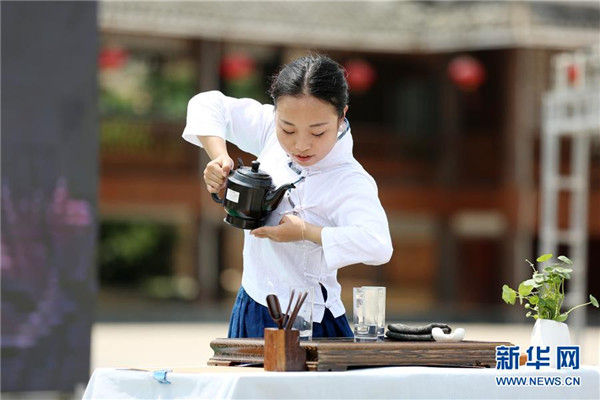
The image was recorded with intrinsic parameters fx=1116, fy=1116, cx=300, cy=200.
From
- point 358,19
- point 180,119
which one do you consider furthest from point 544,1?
point 180,119

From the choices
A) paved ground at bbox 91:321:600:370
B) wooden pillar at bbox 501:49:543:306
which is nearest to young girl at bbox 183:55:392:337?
paved ground at bbox 91:321:600:370

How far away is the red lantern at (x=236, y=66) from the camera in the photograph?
1698 centimetres

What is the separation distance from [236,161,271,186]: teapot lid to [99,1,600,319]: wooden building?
46.1ft

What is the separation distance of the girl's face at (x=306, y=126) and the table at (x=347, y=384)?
52 centimetres

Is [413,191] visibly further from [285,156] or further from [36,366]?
[285,156]

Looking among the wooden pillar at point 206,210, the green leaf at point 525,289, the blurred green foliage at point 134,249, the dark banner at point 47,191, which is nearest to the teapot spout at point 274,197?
the green leaf at point 525,289

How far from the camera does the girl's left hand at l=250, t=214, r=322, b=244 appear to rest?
2574mm

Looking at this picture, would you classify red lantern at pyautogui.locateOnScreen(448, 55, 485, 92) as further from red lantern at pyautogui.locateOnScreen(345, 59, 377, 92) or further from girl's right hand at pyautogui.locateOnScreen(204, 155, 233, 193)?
girl's right hand at pyautogui.locateOnScreen(204, 155, 233, 193)

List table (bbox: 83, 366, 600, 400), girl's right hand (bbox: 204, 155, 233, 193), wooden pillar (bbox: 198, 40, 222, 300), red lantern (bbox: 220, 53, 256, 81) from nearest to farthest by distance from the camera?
table (bbox: 83, 366, 600, 400)
girl's right hand (bbox: 204, 155, 233, 193)
red lantern (bbox: 220, 53, 256, 81)
wooden pillar (bbox: 198, 40, 222, 300)

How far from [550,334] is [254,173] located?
0.81 m

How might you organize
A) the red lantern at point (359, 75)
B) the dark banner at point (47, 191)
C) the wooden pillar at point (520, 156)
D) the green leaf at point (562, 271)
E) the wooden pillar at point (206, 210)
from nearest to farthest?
the green leaf at point (562, 271) < the dark banner at point (47, 191) < the red lantern at point (359, 75) < the wooden pillar at point (206, 210) < the wooden pillar at point (520, 156)

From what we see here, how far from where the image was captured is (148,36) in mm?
17203

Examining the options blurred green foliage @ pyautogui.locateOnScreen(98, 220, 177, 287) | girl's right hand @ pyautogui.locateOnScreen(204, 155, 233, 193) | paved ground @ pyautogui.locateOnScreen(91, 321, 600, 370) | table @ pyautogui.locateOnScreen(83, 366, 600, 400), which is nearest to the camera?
table @ pyautogui.locateOnScreen(83, 366, 600, 400)

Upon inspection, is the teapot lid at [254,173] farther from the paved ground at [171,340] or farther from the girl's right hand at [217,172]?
the paved ground at [171,340]
